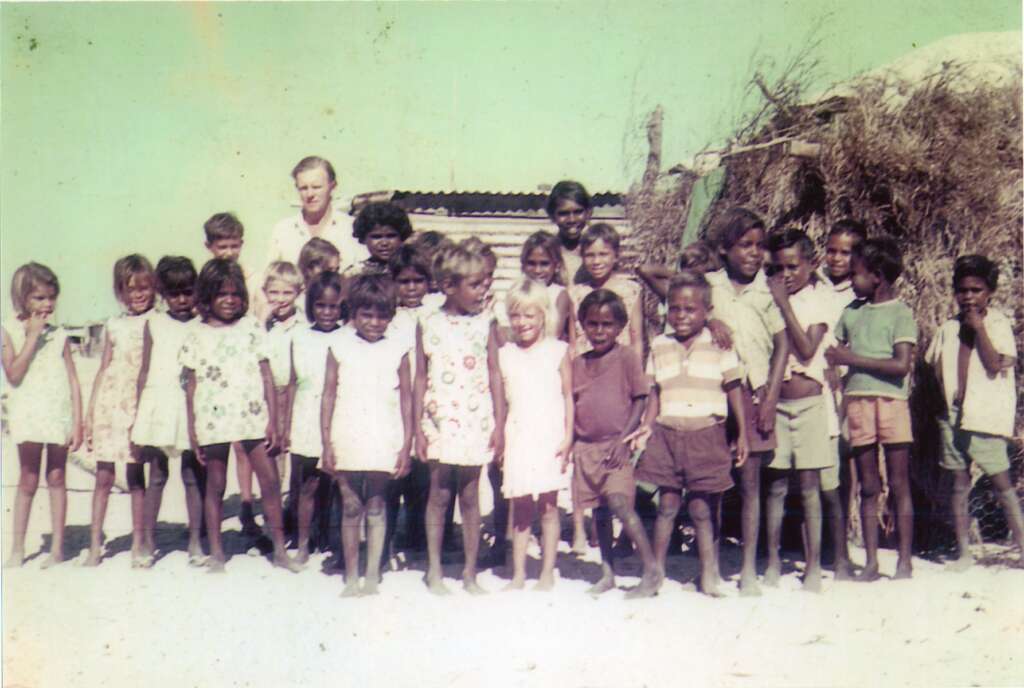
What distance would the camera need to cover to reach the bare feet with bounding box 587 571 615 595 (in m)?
4.19

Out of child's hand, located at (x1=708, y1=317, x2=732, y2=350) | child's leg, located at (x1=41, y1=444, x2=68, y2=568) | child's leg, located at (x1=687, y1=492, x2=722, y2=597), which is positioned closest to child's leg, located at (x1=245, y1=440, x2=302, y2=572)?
child's leg, located at (x1=41, y1=444, x2=68, y2=568)

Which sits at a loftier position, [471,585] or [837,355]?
[837,355]

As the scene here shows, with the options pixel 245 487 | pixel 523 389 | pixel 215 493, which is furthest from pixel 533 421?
pixel 245 487

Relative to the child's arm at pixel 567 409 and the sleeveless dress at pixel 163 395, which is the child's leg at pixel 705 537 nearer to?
the child's arm at pixel 567 409

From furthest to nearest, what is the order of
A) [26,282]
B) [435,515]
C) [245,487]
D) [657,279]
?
[245,487], [657,279], [26,282], [435,515]

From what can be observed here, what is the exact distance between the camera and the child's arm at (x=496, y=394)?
4207mm

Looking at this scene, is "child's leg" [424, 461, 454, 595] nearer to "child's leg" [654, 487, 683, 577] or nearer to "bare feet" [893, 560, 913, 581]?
"child's leg" [654, 487, 683, 577]

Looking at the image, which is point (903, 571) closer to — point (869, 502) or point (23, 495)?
point (869, 502)

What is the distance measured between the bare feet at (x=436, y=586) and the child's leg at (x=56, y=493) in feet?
6.26

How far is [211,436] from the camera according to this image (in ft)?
14.6

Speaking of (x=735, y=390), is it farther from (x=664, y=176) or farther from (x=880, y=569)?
(x=664, y=176)

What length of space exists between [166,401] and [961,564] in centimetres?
393

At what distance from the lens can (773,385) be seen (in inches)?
166

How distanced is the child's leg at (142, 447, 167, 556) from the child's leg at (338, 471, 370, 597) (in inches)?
39.9
